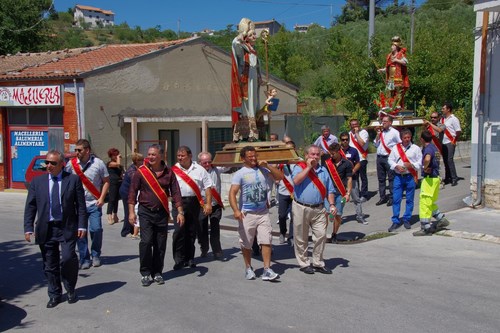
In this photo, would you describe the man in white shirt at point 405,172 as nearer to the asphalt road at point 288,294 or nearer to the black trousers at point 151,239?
the asphalt road at point 288,294

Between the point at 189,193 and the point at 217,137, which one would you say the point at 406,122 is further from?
the point at 217,137

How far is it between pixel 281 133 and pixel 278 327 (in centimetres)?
1970

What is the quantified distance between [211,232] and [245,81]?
249cm

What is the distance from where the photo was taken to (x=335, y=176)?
30.9ft

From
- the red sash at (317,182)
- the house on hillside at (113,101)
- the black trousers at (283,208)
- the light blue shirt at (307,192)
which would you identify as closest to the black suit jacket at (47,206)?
the light blue shirt at (307,192)

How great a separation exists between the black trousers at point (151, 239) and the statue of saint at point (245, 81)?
2441mm

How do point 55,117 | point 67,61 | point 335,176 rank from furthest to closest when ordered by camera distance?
1. point 67,61
2. point 55,117
3. point 335,176

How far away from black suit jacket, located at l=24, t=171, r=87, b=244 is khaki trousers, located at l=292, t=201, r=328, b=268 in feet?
9.01

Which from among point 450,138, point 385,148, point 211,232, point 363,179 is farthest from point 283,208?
point 450,138

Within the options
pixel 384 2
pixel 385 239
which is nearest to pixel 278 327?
pixel 385 239

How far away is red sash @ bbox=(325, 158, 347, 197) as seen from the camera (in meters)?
9.38

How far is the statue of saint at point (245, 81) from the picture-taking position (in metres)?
9.04

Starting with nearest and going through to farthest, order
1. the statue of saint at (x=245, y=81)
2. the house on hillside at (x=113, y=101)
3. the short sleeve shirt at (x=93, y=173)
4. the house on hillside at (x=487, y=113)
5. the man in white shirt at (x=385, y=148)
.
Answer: the short sleeve shirt at (x=93, y=173), the statue of saint at (x=245, y=81), the house on hillside at (x=487, y=113), the man in white shirt at (x=385, y=148), the house on hillside at (x=113, y=101)

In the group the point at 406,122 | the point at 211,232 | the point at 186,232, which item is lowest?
the point at 211,232
